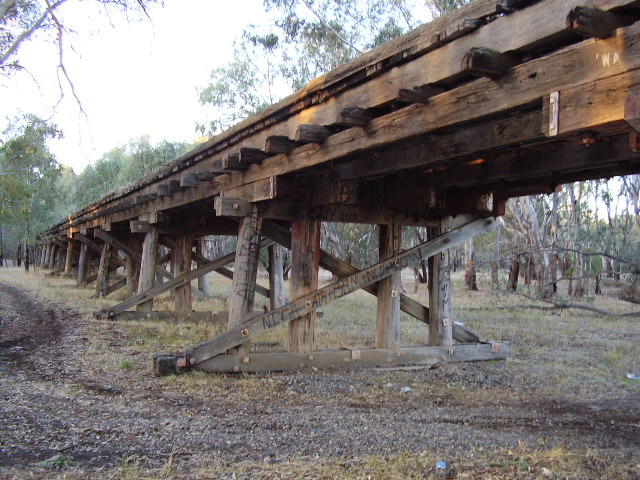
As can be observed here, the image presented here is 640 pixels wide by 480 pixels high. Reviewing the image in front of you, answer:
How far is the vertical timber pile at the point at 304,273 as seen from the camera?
6.95 m

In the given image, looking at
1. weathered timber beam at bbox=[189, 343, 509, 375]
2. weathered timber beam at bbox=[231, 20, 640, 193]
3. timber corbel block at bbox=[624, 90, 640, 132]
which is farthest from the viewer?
weathered timber beam at bbox=[189, 343, 509, 375]

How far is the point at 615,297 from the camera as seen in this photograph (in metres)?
21.6

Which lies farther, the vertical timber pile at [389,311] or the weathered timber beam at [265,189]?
the vertical timber pile at [389,311]

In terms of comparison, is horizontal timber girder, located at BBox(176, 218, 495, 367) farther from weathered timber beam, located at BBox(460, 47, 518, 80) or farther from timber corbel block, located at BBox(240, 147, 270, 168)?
weathered timber beam, located at BBox(460, 47, 518, 80)

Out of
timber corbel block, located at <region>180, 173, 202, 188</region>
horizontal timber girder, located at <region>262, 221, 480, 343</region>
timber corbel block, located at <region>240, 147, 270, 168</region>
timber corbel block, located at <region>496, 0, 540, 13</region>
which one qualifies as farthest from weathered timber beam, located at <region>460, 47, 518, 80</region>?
timber corbel block, located at <region>180, 173, 202, 188</region>

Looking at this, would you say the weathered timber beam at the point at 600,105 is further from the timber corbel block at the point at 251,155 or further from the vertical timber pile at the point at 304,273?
the vertical timber pile at the point at 304,273

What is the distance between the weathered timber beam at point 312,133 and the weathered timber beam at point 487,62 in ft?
6.01

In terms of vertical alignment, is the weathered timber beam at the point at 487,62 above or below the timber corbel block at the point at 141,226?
above

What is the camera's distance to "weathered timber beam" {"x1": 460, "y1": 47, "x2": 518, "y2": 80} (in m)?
3.28

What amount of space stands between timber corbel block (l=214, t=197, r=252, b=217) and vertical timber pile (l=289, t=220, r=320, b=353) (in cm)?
63

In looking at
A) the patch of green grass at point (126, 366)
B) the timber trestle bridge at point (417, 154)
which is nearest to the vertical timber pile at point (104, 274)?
the timber trestle bridge at point (417, 154)

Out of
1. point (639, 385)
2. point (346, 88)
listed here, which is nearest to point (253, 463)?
point (346, 88)

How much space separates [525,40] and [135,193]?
1023 cm

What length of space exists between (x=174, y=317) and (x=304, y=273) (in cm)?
530
